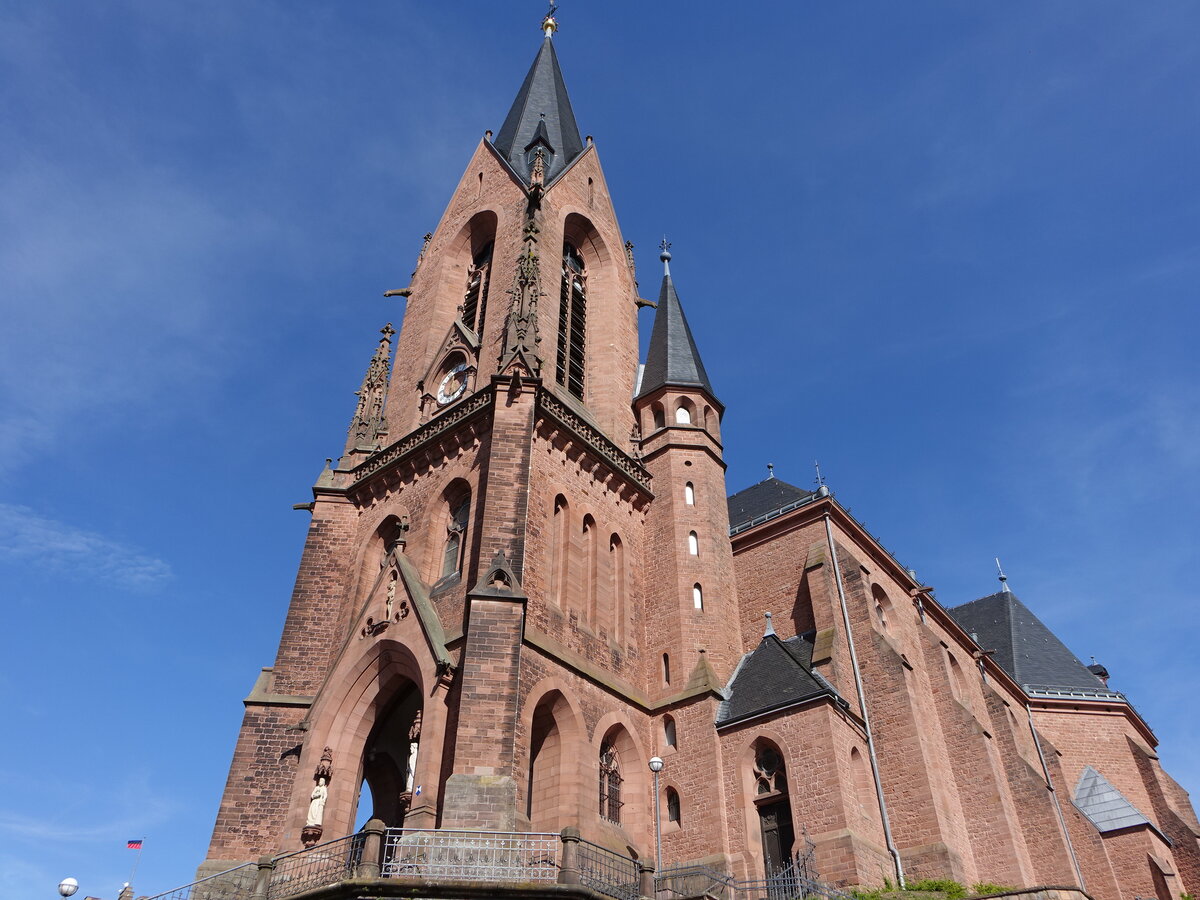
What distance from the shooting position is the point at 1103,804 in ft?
101

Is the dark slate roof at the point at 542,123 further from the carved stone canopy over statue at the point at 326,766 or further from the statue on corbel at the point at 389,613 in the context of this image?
the carved stone canopy over statue at the point at 326,766

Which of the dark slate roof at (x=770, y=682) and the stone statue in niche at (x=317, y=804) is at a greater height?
the dark slate roof at (x=770, y=682)

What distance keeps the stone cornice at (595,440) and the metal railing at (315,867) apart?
31.8 ft

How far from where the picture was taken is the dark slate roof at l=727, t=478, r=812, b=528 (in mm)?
27953

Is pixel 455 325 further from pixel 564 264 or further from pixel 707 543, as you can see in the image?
pixel 707 543

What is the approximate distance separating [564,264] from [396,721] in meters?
14.6

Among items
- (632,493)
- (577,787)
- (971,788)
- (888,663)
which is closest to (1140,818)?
(971,788)

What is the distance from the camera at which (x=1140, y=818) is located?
29.1m

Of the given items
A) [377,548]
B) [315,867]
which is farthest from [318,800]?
[377,548]

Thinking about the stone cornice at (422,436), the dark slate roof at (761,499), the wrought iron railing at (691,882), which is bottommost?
the wrought iron railing at (691,882)

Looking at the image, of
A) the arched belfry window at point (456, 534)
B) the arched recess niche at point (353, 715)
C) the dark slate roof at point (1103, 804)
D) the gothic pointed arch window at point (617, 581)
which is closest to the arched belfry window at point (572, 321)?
the gothic pointed arch window at point (617, 581)

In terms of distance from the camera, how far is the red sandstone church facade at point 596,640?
1786 centimetres

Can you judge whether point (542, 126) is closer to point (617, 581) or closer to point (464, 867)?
point (617, 581)

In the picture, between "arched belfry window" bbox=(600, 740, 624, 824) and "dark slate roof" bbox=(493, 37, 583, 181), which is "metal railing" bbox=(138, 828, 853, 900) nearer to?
"arched belfry window" bbox=(600, 740, 624, 824)
